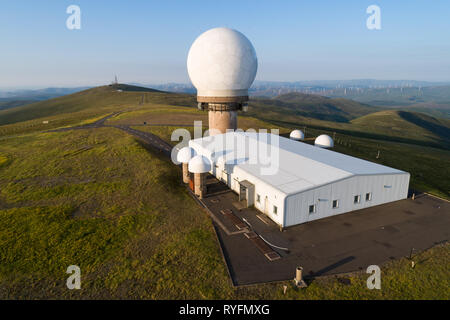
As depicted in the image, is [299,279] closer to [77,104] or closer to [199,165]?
[199,165]

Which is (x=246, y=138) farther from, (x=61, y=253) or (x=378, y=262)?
(x=61, y=253)

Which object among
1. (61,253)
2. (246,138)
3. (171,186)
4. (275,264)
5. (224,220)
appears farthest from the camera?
(246,138)

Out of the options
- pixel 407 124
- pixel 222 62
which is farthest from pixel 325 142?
pixel 407 124

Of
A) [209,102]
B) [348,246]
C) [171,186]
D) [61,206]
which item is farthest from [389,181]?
[61,206]

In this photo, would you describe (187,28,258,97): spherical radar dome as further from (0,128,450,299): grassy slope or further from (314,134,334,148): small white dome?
(0,128,450,299): grassy slope

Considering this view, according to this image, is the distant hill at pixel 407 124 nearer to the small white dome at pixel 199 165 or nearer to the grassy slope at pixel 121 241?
the grassy slope at pixel 121 241

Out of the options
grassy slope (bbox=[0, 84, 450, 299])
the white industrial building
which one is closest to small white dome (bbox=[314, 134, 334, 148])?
the white industrial building
